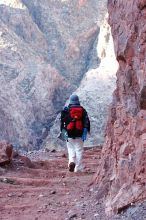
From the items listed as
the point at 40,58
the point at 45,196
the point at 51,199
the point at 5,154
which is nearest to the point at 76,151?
the point at 5,154

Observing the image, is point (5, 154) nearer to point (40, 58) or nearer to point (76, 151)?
Result: point (76, 151)

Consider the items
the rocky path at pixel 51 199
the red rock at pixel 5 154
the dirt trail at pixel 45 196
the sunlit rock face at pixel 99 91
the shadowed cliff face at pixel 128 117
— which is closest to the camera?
the shadowed cliff face at pixel 128 117

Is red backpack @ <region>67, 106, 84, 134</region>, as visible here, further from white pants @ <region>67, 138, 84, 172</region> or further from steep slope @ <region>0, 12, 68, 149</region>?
steep slope @ <region>0, 12, 68, 149</region>

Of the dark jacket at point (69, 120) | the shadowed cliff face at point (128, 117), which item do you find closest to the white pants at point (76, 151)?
the dark jacket at point (69, 120)

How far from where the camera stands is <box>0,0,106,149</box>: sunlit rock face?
1101 inches

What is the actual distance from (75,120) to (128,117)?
3435 mm

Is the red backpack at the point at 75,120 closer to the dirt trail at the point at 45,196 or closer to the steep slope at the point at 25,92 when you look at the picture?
the dirt trail at the point at 45,196

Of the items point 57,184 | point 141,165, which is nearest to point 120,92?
point 141,165

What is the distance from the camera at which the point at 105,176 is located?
663 cm

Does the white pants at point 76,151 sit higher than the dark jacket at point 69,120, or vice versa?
the dark jacket at point 69,120

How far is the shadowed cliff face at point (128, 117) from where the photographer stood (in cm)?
520

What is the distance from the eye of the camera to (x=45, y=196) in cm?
697

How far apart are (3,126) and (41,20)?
43.5ft

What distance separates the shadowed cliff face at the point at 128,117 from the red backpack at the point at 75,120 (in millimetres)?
2299
